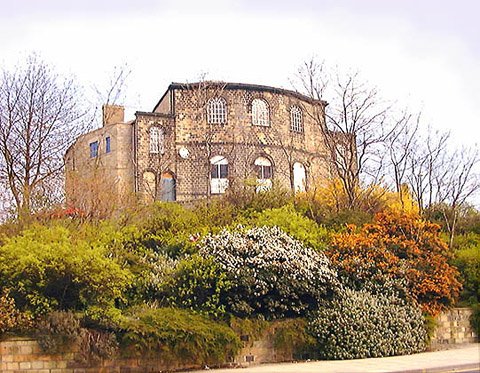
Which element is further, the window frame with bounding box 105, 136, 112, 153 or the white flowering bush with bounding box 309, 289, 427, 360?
the window frame with bounding box 105, 136, 112, 153

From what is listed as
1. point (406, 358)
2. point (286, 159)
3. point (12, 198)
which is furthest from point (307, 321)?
point (286, 159)

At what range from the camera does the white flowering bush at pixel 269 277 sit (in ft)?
50.8

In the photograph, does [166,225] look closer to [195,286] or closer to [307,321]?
[195,286]

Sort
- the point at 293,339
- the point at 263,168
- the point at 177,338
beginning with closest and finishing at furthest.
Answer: the point at 177,338
the point at 293,339
the point at 263,168

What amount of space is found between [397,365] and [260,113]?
98.5 feet

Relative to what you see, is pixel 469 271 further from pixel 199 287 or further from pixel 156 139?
pixel 156 139

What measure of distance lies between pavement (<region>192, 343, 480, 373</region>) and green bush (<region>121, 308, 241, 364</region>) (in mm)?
504

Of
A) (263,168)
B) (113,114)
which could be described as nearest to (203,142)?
(263,168)

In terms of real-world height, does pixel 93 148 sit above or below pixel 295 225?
above

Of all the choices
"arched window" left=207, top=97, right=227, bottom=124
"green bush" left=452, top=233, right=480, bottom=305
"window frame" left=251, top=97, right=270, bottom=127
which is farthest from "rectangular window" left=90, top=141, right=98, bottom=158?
"green bush" left=452, top=233, right=480, bottom=305

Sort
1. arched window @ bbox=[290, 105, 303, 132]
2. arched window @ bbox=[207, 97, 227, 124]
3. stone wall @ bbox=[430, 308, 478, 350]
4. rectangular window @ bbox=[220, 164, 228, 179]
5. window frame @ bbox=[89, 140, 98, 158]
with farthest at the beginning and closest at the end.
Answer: arched window @ bbox=[290, 105, 303, 132]
arched window @ bbox=[207, 97, 227, 124]
rectangular window @ bbox=[220, 164, 228, 179]
window frame @ bbox=[89, 140, 98, 158]
stone wall @ bbox=[430, 308, 478, 350]

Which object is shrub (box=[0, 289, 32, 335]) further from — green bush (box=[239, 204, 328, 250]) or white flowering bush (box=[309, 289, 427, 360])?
green bush (box=[239, 204, 328, 250])

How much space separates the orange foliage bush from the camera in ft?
56.1

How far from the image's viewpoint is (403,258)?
59.4ft
